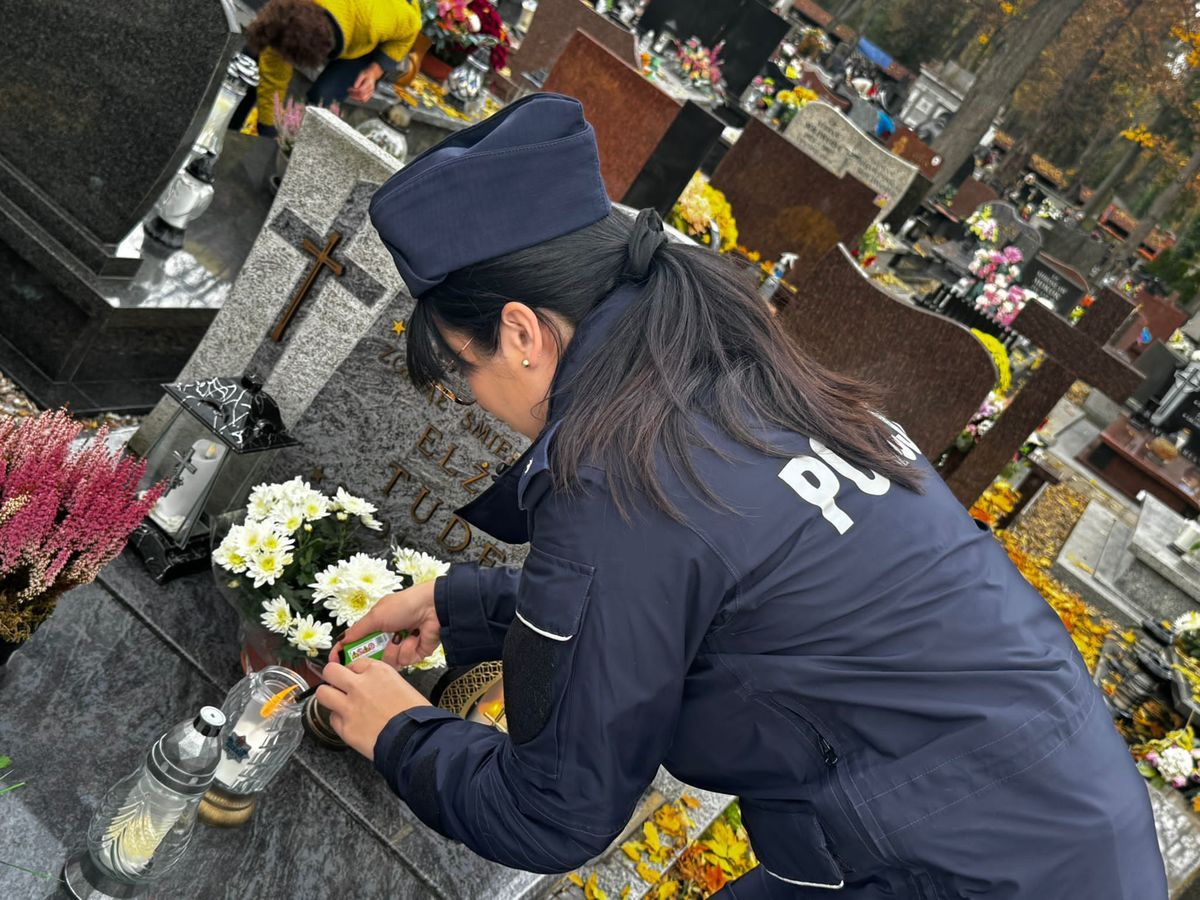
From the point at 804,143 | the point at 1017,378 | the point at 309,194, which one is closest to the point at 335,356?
the point at 309,194

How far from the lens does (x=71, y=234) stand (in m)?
3.59

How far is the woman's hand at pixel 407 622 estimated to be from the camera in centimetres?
220

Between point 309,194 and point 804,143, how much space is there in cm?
868

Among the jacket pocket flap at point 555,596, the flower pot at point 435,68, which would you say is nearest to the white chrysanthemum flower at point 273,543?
the jacket pocket flap at point 555,596

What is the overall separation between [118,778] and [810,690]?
143 centimetres

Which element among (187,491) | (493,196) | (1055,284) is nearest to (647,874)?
(187,491)

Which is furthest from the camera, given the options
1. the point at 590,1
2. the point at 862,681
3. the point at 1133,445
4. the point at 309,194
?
the point at 590,1

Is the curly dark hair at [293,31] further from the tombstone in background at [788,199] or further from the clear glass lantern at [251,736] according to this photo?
the clear glass lantern at [251,736]

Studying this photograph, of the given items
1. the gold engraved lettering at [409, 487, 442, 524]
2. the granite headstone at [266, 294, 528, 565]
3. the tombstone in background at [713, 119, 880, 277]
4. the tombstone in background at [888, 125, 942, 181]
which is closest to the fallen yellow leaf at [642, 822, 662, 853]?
the granite headstone at [266, 294, 528, 565]

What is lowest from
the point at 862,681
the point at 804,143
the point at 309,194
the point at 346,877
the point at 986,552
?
the point at 346,877

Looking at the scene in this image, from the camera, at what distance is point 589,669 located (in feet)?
4.68

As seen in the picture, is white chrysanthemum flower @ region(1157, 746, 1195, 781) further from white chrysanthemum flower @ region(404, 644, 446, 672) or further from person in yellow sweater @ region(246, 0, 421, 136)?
person in yellow sweater @ region(246, 0, 421, 136)

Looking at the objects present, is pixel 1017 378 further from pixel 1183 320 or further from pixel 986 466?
pixel 1183 320

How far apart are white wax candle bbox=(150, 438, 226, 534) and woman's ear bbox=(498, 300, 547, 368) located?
1.39m
